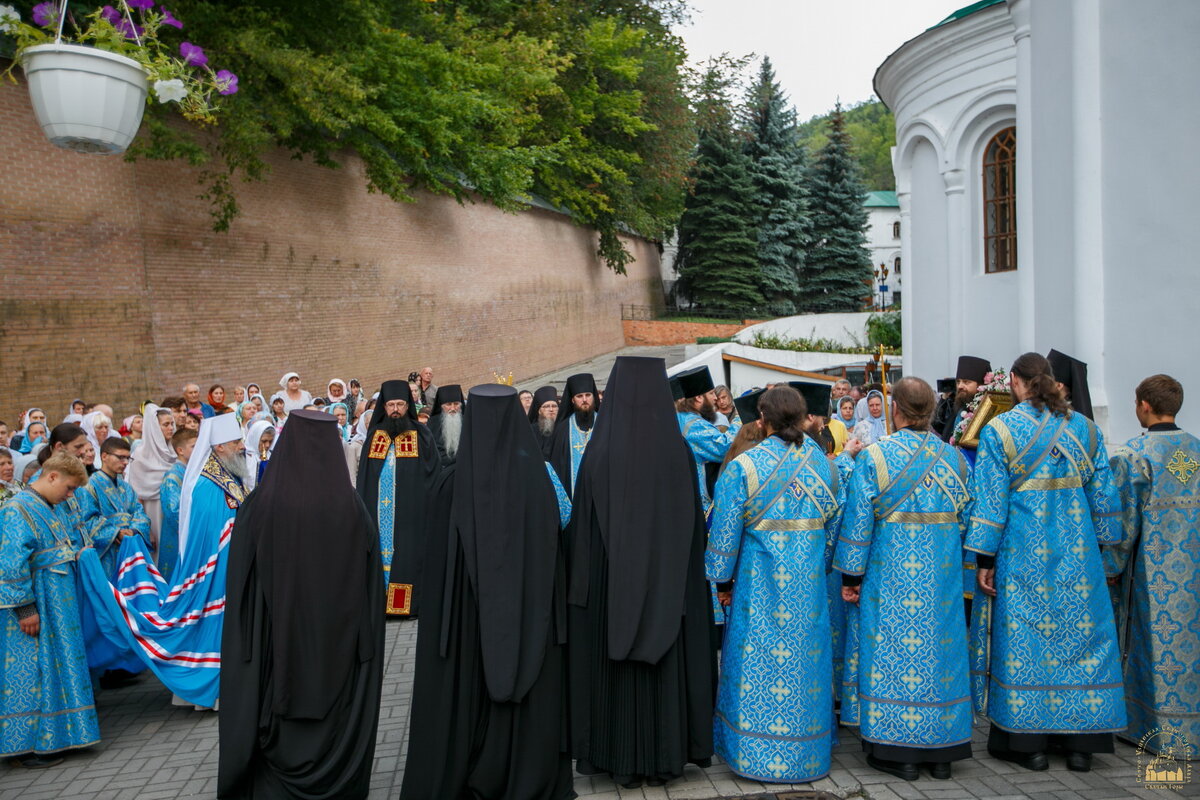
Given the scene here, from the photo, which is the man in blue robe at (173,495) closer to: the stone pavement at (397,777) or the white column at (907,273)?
the stone pavement at (397,777)

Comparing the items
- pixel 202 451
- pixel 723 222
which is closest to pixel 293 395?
pixel 202 451

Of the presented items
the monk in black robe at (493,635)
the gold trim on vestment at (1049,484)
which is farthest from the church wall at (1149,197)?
the monk in black robe at (493,635)

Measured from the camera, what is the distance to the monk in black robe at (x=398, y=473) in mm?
8305

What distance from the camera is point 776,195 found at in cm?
4100

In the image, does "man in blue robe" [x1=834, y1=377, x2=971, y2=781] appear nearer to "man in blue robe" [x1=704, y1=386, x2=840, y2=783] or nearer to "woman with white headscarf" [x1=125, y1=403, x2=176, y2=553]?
"man in blue robe" [x1=704, y1=386, x2=840, y2=783]

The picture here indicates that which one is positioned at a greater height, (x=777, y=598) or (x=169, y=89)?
(x=169, y=89)

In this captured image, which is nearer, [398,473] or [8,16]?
[8,16]

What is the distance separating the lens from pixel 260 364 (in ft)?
54.2

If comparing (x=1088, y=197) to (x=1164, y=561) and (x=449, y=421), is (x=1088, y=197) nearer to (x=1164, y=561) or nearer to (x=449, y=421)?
(x=1164, y=561)

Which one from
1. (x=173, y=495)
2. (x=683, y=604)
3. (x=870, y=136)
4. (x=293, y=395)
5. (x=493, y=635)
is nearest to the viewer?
(x=493, y=635)

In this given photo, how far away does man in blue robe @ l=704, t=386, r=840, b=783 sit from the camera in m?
4.39

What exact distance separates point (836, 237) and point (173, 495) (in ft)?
132

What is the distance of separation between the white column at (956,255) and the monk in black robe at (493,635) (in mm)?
12935

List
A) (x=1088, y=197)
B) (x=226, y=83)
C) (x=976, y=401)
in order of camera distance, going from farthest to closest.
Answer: (x=1088, y=197)
(x=976, y=401)
(x=226, y=83)
